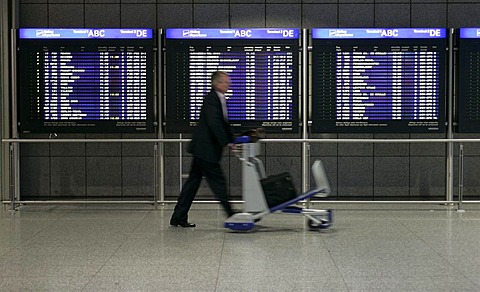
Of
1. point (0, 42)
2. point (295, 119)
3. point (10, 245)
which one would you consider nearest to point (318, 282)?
point (10, 245)

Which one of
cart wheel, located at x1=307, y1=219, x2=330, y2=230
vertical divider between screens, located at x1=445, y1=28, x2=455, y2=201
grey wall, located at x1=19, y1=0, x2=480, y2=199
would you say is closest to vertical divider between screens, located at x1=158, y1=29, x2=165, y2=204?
grey wall, located at x1=19, y1=0, x2=480, y2=199

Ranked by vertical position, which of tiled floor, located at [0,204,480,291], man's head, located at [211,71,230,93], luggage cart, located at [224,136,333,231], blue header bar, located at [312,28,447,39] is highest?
blue header bar, located at [312,28,447,39]

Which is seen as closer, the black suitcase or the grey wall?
the black suitcase

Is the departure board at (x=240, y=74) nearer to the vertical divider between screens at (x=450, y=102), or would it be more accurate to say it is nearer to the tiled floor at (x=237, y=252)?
the tiled floor at (x=237, y=252)

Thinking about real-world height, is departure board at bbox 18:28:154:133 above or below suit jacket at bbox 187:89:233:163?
above

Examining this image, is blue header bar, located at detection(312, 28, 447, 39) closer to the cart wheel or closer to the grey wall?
the grey wall

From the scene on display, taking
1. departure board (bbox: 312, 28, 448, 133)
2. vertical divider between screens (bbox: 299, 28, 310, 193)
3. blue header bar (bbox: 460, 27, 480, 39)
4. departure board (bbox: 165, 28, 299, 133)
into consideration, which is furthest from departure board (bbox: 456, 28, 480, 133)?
departure board (bbox: 165, 28, 299, 133)

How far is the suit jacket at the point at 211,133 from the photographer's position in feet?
21.9

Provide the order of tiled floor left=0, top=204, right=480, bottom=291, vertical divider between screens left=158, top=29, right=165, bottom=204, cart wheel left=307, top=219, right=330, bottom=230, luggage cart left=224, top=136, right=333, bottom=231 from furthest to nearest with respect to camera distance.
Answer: vertical divider between screens left=158, top=29, right=165, bottom=204 → cart wheel left=307, top=219, right=330, bottom=230 → luggage cart left=224, top=136, right=333, bottom=231 → tiled floor left=0, top=204, right=480, bottom=291

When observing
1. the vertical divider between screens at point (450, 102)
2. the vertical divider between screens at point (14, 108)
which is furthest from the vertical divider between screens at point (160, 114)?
the vertical divider between screens at point (450, 102)

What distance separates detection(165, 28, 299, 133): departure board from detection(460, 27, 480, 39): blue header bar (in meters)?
1.97

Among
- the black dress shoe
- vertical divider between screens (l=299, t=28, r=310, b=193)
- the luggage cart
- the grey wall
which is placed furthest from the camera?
the grey wall

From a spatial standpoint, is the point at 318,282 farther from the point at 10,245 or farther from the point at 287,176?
the point at 10,245

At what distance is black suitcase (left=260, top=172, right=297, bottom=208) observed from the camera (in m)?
6.70
